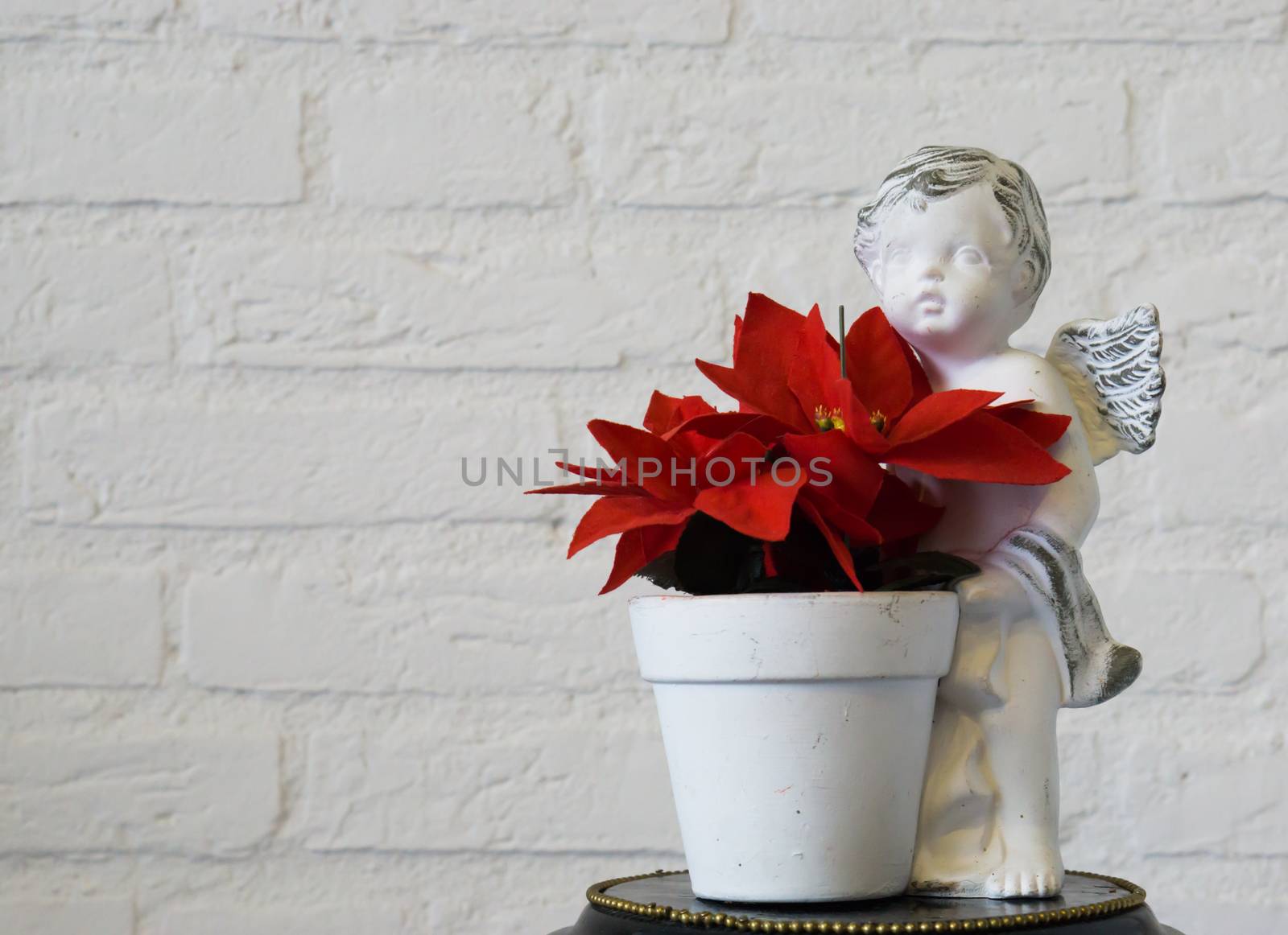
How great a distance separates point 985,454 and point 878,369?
0.07 meters

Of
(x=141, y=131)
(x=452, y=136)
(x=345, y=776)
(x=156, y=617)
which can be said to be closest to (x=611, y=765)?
(x=345, y=776)

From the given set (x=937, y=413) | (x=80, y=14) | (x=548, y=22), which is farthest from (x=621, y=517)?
(x=80, y=14)

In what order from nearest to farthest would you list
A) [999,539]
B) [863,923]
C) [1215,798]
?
[863,923]
[999,539]
[1215,798]

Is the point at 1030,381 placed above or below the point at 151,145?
below

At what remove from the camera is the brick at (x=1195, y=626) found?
1016mm

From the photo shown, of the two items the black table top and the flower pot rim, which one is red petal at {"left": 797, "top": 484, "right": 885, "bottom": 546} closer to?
the flower pot rim

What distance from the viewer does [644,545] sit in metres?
0.57

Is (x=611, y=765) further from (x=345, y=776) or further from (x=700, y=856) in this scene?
(x=700, y=856)

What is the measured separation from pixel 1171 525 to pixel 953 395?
0.55 m

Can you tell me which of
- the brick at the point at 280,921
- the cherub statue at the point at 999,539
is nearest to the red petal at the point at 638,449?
the cherub statue at the point at 999,539

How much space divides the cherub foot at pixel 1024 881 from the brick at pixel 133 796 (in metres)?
0.60

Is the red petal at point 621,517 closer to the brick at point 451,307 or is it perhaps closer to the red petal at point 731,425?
the red petal at point 731,425

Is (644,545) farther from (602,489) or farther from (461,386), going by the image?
(461,386)

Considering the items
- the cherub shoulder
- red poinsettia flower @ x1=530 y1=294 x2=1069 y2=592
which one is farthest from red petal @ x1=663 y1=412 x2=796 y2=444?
the cherub shoulder
